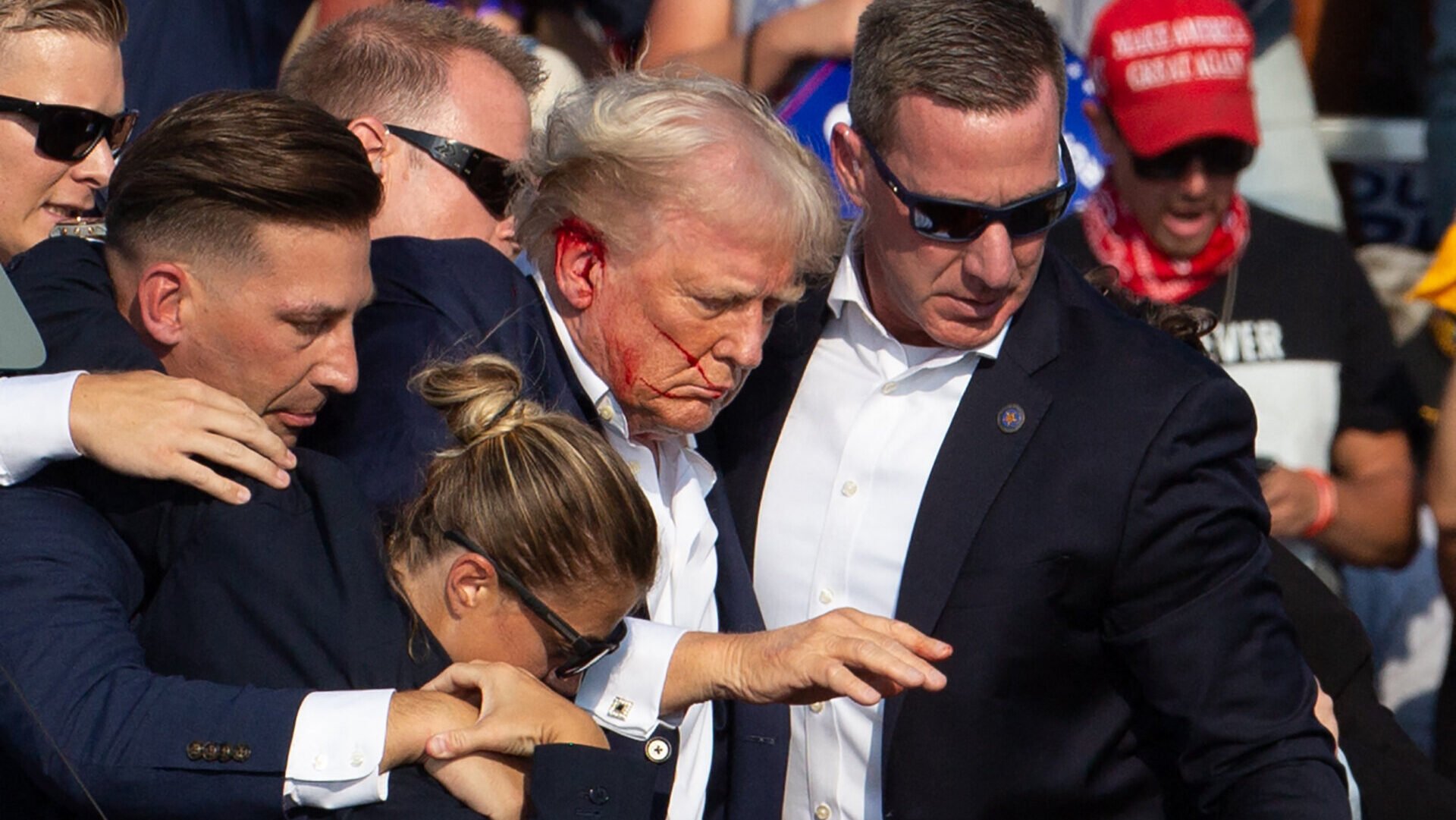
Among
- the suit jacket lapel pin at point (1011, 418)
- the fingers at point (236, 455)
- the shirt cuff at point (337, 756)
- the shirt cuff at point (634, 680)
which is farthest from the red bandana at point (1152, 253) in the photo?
the shirt cuff at point (337, 756)

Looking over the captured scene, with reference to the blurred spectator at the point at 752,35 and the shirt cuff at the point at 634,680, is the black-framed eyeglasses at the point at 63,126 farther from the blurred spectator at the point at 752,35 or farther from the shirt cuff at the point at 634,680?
the blurred spectator at the point at 752,35

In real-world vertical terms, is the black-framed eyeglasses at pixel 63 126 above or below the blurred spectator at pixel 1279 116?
above

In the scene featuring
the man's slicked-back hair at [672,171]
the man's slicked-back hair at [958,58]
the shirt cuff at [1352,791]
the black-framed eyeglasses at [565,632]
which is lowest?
the shirt cuff at [1352,791]

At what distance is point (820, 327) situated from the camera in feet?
11.2

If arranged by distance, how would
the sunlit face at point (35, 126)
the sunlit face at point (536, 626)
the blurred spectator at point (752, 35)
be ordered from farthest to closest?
1. the blurred spectator at point (752, 35)
2. the sunlit face at point (35, 126)
3. the sunlit face at point (536, 626)

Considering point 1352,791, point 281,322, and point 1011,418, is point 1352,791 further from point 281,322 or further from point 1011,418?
point 281,322

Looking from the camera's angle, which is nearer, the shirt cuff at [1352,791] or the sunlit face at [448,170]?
the shirt cuff at [1352,791]

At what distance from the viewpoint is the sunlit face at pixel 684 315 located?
9.52ft

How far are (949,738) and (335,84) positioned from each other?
5.24ft

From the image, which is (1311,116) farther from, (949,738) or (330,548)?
(330,548)

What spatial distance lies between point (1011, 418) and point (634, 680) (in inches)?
31.7

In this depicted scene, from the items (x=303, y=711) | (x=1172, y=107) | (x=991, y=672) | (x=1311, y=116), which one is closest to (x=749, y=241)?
(x=991, y=672)

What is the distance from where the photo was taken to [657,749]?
9.12 feet

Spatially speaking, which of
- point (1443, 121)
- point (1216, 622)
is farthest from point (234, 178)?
point (1443, 121)
